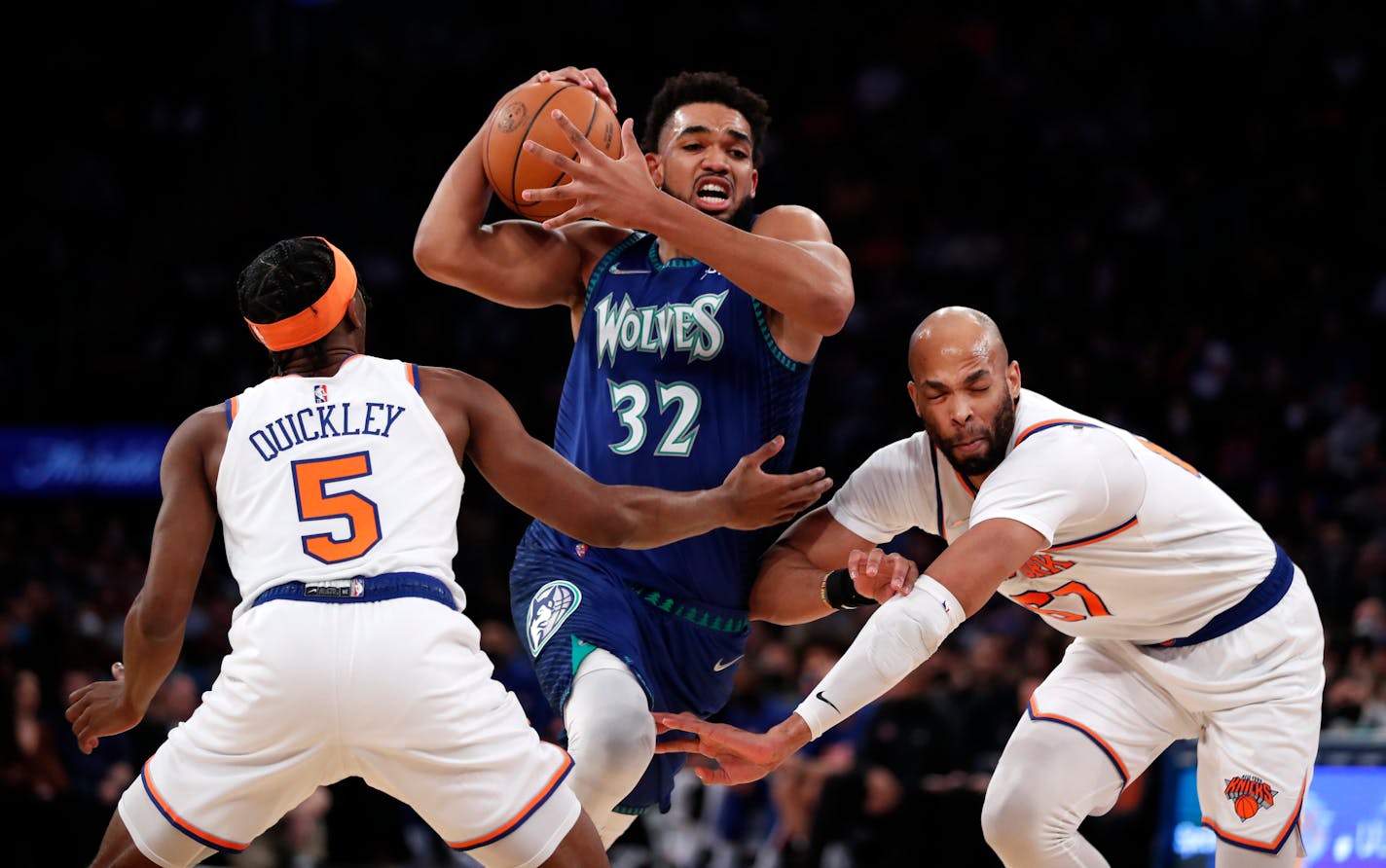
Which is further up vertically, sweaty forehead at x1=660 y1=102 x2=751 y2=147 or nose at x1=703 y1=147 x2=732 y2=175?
sweaty forehead at x1=660 y1=102 x2=751 y2=147

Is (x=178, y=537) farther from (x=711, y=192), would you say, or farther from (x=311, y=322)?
(x=711, y=192)

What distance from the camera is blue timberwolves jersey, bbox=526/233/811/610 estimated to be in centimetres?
505

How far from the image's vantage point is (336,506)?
3.91 metres

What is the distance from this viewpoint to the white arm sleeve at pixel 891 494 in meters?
5.32

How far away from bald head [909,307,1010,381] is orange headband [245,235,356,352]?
1.78m

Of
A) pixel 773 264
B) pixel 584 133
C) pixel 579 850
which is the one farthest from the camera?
pixel 584 133

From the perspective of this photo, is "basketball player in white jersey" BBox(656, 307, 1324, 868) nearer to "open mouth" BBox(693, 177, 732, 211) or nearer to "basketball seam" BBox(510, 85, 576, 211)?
"open mouth" BBox(693, 177, 732, 211)

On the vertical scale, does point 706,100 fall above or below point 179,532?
above

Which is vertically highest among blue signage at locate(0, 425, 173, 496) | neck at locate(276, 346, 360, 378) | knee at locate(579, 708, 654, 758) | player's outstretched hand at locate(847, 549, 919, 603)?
neck at locate(276, 346, 360, 378)

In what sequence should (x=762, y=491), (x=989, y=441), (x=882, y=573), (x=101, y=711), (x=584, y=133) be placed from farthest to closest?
(x=584, y=133)
(x=989, y=441)
(x=882, y=573)
(x=762, y=491)
(x=101, y=711)

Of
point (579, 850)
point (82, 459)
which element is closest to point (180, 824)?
point (579, 850)

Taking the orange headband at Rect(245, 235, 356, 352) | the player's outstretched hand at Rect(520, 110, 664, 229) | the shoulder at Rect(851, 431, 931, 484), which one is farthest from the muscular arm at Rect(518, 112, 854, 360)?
the orange headband at Rect(245, 235, 356, 352)

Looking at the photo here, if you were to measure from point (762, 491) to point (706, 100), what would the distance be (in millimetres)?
1639

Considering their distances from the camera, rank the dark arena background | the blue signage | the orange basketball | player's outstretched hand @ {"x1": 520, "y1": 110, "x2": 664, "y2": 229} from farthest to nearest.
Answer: the blue signage → the dark arena background → the orange basketball → player's outstretched hand @ {"x1": 520, "y1": 110, "x2": 664, "y2": 229}
